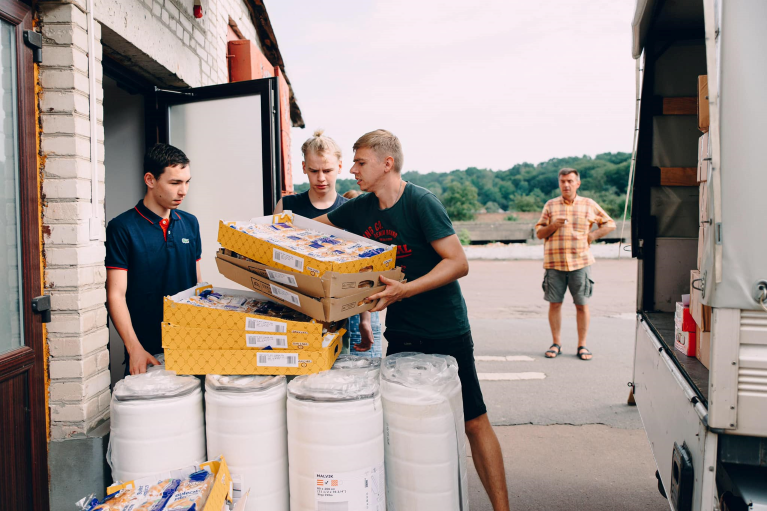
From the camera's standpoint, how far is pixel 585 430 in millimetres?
4297

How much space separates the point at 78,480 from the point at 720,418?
9.36 ft

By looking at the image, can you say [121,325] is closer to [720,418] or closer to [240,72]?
[720,418]

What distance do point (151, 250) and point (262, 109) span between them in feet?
6.24

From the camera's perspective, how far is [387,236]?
290 centimetres

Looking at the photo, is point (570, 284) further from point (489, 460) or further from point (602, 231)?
point (489, 460)

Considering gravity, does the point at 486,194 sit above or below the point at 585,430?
above

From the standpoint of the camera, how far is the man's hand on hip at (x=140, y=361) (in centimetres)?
258

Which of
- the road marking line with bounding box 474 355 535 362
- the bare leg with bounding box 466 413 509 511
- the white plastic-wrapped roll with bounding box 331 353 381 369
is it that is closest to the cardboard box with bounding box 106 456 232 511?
the white plastic-wrapped roll with bounding box 331 353 381 369

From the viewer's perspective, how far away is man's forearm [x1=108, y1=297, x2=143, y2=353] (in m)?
2.65

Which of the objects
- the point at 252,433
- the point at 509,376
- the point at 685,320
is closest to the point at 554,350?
the point at 509,376

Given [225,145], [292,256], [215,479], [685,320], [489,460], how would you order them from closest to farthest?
[215,479], [292,256], [685,320], [489,460], [225,145]

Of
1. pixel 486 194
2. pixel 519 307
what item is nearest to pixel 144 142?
pixel 519 307

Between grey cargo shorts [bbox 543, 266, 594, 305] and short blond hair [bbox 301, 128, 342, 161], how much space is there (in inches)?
139

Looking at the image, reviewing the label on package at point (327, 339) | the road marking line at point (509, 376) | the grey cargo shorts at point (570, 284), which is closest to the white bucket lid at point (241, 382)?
the label on package at point (327, 339)
